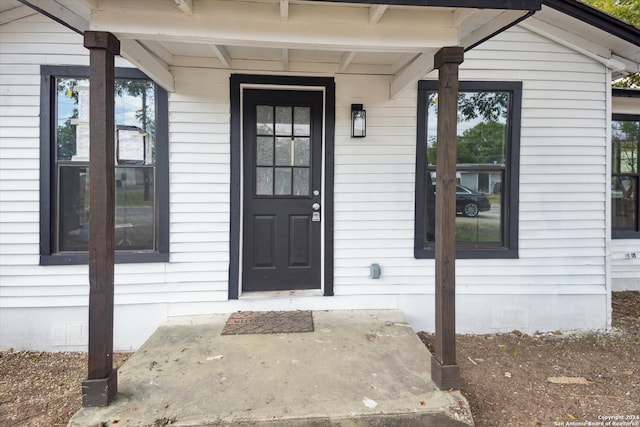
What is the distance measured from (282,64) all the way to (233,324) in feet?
8.09

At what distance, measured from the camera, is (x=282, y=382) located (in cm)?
230

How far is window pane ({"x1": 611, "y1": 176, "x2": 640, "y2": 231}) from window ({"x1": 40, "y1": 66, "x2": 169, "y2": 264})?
5.54 metres

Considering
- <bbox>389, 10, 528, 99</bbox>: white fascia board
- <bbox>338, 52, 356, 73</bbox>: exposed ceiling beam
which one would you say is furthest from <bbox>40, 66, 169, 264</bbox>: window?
<bbox>389, 10, 528, 99</bbox>: white fascia board

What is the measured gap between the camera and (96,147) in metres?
2.10

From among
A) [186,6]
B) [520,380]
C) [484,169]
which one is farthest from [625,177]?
[186,6]

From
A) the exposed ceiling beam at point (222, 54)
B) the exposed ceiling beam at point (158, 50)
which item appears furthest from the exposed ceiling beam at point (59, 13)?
the exposed ceiling beam at point (222, 54)

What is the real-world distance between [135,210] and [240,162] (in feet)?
3.61

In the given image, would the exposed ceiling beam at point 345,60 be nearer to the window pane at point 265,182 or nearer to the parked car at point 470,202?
the window pane at point 265,182

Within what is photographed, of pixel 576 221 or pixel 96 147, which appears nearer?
pixel 96 147

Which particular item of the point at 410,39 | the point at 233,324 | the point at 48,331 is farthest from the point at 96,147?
the point at 48,331

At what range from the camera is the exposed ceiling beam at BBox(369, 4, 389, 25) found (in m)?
2.06

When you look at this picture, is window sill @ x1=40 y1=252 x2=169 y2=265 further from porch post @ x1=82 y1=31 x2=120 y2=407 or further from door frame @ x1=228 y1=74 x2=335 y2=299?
porch post @ x1=82 y1=31 x2=120 y2=407

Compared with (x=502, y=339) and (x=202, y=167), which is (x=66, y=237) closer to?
(x=202, y=167)

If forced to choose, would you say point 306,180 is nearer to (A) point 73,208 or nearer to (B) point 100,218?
(B) point 100,218
